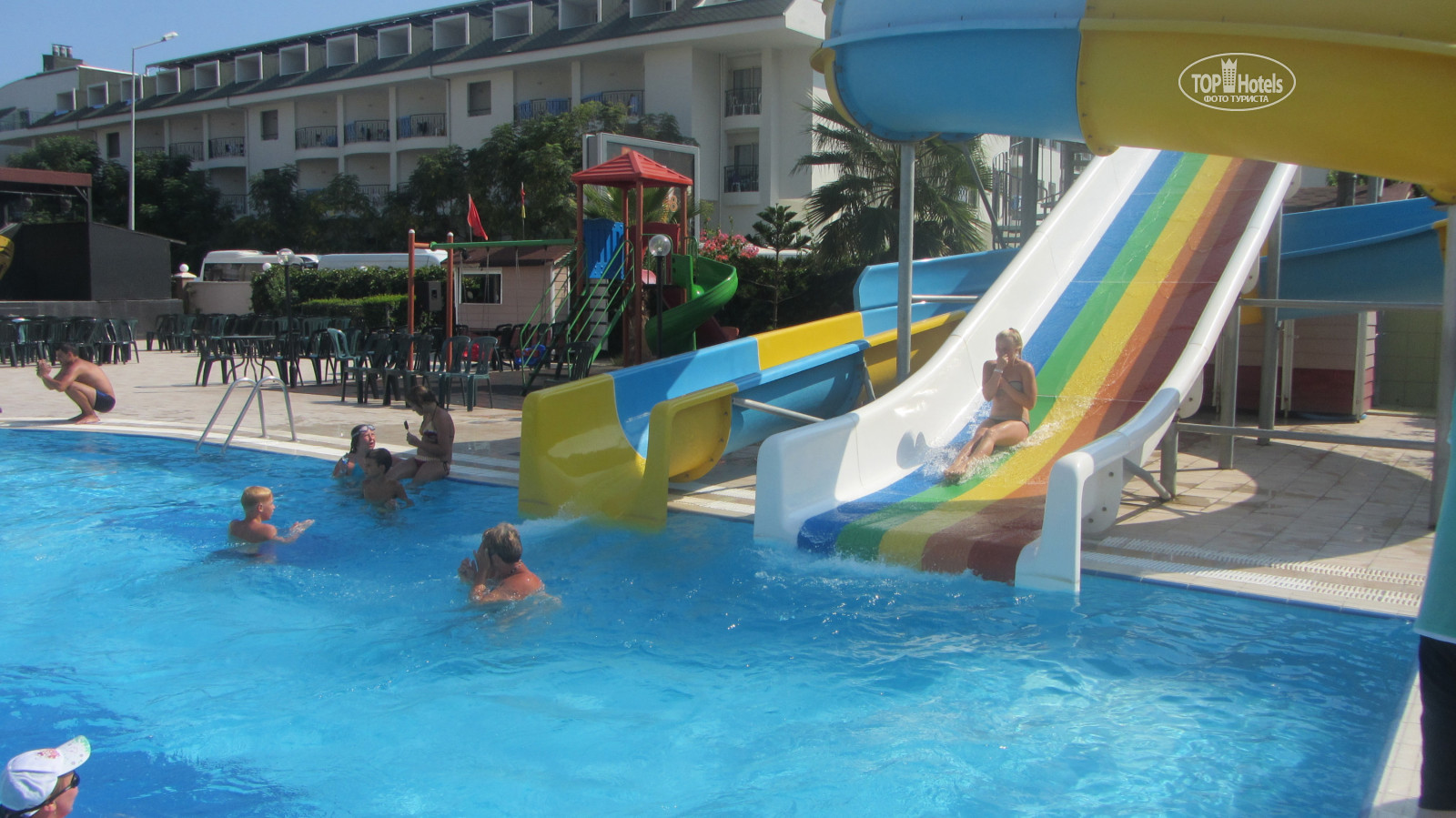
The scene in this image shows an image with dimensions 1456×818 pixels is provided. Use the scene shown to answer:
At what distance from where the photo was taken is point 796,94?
32.8 metres

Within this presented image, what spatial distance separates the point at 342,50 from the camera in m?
44.9

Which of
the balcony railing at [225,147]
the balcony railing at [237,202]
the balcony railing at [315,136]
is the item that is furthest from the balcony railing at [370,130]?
the balcony railing at [225,147]

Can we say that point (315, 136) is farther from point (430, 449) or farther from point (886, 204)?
point (430, 449)

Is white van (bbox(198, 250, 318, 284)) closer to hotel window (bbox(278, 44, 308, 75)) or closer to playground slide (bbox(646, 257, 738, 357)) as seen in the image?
hotel window (bbox(278, 44, 308, 75))

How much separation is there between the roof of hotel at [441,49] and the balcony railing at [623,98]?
1.83 metres

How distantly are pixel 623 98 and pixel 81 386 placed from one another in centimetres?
2647

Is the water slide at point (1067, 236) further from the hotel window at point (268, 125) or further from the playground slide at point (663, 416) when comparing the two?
the hotel window at point (268, 125)

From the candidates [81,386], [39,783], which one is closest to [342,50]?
[81,386]

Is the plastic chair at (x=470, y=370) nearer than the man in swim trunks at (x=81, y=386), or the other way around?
the man in swim trunks at (x=81, y=386)

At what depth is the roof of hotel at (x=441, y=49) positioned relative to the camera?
32.4 metres

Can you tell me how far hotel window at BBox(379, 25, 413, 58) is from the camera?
42.8m

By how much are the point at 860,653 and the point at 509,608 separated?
1865 mm

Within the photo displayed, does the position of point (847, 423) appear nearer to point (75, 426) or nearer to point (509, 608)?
point (509, 608)

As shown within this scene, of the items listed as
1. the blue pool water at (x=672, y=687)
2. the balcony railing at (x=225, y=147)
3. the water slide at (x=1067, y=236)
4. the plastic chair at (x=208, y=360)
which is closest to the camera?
the blue pool water at (x=672, y=687)
